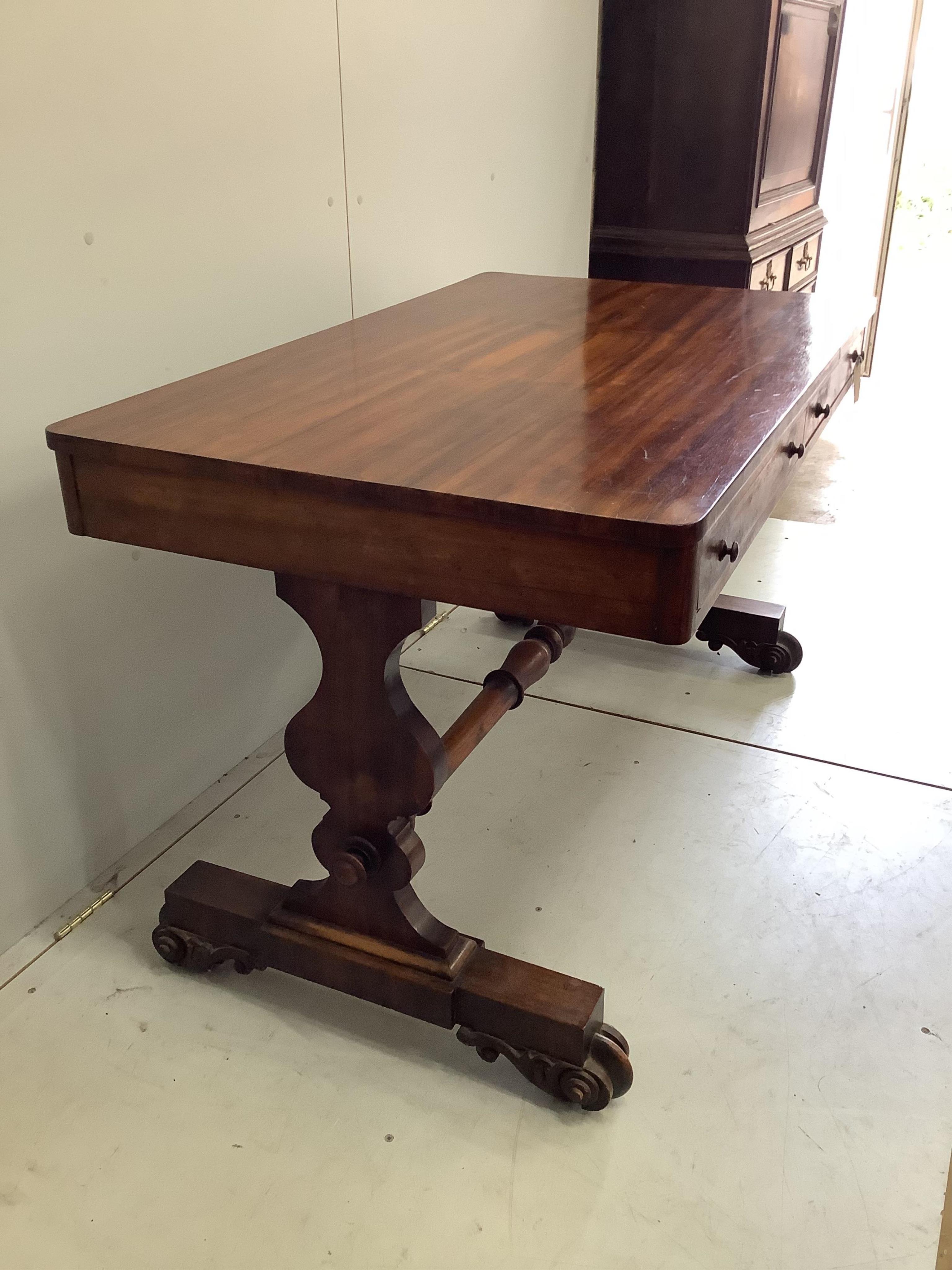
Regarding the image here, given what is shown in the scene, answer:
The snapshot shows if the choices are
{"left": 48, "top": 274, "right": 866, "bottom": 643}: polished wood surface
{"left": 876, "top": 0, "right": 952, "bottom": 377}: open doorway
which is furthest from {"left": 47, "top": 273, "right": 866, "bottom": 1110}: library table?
{"left": 876, "top": 0, "right": 952, "bottom": 377}: open doorway

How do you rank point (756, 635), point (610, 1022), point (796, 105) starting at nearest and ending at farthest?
point (610, 1022) → point (756, 635) → point (796, 105)

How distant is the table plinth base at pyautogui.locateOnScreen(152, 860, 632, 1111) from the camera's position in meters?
1.34

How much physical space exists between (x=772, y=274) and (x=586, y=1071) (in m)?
2.51

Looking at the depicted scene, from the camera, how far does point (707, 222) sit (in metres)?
2.97

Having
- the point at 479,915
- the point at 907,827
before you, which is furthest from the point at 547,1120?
the point at 907,827

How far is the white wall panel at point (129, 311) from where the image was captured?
1.45 m

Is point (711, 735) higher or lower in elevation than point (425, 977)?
lower

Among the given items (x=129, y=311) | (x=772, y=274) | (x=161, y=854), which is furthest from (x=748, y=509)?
(x=772, y=274)

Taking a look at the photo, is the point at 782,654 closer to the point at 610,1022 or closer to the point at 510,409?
the point at 610,1022

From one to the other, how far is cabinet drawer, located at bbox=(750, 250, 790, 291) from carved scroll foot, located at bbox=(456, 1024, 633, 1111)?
7.12 feet

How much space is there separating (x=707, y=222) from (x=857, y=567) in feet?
3.25

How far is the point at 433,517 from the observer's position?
107cm

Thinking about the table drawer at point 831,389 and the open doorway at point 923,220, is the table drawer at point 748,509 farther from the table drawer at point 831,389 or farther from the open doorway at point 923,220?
the open doorway at point 923,220

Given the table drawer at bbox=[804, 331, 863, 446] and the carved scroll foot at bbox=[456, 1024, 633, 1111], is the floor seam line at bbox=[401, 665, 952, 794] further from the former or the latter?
the carved scroll foot at bbox=[456, 1024, 633, 1111]
